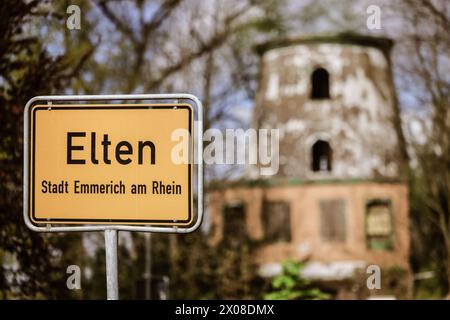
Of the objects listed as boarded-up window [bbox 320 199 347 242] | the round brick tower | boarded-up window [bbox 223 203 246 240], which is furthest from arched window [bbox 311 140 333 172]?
boarded-up window [bbox 223 203 246 240]

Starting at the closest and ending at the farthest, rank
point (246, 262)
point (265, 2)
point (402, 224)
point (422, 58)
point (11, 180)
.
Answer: point (11, 180), point (422, 58), point (246, 262), point (402, 224), point (265, 2)

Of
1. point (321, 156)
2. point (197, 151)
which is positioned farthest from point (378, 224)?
point (197, 151)

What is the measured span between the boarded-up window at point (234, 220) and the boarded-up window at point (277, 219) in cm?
81

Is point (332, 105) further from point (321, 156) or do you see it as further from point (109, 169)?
point (109, 169)

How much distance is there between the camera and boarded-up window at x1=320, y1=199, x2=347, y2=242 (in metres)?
29.3

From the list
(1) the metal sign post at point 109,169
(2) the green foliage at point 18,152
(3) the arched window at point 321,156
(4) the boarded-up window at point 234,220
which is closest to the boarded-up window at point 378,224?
(3) the arched window at point 321,156

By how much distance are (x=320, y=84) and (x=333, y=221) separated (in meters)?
5.12

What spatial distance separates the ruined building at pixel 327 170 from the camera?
2900 centimetres

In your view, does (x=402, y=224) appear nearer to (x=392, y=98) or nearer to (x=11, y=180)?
(x=392, y=98)

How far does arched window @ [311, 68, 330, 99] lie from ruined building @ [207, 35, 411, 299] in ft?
0.12

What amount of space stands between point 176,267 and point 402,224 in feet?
28.2

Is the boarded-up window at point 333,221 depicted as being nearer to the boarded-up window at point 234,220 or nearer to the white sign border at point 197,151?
the boarded-up window at point 234,220
